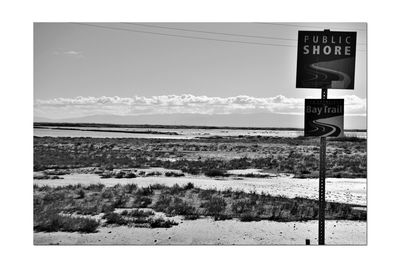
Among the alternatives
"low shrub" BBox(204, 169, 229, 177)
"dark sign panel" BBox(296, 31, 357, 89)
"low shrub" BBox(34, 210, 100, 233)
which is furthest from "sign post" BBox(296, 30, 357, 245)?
"low shrub" BBox(204, 169, 229, 177)

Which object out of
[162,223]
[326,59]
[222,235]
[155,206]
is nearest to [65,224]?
[162,223]

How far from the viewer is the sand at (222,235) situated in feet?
19.5

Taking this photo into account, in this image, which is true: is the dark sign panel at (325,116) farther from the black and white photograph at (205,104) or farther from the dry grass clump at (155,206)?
the dry grass clump at (155,206)

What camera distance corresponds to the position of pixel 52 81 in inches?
344

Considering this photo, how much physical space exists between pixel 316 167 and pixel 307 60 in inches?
435

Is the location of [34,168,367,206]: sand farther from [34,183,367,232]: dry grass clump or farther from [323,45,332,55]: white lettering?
[323,45,332,55]: white lettering

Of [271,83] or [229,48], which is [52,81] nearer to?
[229,48]

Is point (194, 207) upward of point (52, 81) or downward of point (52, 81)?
downward

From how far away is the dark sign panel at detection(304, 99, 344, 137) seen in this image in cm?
464

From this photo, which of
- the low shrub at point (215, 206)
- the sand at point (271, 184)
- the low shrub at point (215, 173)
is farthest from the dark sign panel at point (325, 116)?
the low shrub at point (215, 173)

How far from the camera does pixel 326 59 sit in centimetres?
471

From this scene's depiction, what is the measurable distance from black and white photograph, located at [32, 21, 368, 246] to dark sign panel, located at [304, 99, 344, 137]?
0.4 inches

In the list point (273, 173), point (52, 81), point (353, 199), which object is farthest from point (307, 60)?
point (273, 173)

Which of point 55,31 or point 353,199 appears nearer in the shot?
point 55,31
